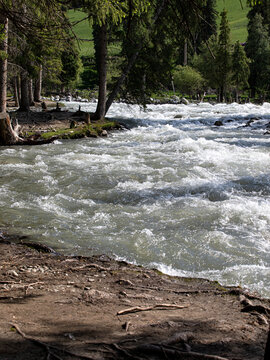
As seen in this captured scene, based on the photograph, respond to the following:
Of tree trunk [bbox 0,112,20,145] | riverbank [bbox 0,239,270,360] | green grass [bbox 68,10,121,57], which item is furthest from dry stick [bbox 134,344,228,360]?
tree trunk [bbox 0,112,20,145]

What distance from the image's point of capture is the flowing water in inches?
258

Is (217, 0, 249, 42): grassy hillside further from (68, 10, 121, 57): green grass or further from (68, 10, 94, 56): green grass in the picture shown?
(68, 10, 121, 57): green grass

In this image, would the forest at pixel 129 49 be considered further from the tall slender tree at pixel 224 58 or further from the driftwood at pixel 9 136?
the driftwood at pixel 9 136

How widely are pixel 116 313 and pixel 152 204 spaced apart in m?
5.23

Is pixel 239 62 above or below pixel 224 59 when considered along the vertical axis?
below

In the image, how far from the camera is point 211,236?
287 inches

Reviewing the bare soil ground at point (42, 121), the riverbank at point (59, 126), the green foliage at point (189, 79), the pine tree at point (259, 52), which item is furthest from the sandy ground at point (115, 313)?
the pine tree at point (259, 52)

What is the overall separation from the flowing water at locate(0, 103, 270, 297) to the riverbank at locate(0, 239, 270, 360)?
0.87 meters

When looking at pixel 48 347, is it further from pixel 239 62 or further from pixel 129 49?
pixel 239 62

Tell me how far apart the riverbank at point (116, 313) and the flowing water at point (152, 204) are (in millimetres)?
865

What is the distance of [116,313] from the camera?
4.05 metres

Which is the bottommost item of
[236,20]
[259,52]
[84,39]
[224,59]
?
[84,39]

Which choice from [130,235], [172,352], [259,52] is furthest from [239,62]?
[172,352]

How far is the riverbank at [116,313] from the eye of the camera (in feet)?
10.3
